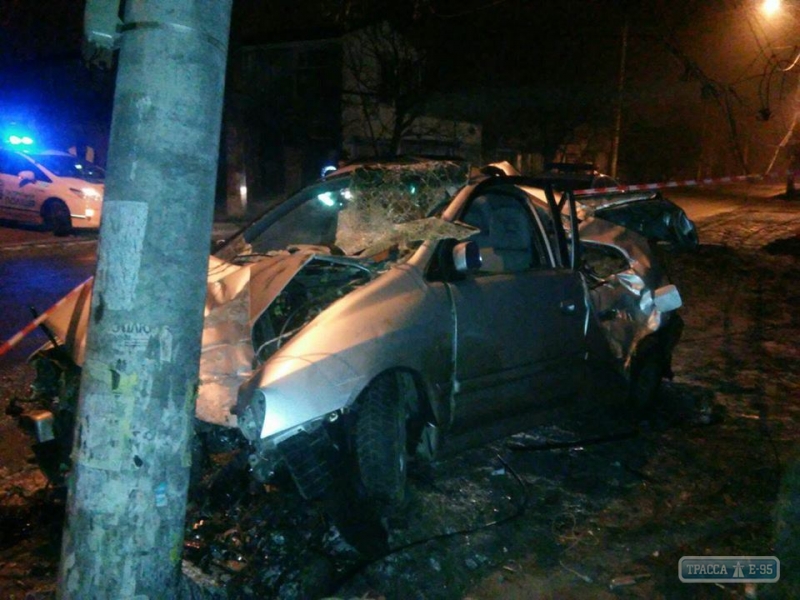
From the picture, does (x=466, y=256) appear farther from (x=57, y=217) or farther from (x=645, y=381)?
(x=57, y=217)

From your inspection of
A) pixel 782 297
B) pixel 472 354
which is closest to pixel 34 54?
pixel 782 297

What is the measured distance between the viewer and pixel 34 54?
25391 millimetres

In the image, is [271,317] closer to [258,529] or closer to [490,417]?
[258,529]

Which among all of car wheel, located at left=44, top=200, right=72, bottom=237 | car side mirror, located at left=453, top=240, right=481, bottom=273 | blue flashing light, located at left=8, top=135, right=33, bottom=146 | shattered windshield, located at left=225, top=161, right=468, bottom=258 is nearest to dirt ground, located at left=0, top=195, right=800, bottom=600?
car side mirror, located at left=453, top=240, right=481, bottom=273

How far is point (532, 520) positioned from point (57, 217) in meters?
13.7

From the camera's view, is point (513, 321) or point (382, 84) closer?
point (513, 321)

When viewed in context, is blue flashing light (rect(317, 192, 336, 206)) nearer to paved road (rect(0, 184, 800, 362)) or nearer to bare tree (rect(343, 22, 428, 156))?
paved road (rect(0, 184, 800, 362))

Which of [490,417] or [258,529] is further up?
[490,417]

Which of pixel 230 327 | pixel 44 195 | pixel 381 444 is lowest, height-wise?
pixel 381 444

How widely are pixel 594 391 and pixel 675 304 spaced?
1.14 meters

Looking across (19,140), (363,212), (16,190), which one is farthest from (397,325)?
Answer: (19,140)

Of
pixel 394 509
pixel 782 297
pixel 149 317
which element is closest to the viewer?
pixel 149 317

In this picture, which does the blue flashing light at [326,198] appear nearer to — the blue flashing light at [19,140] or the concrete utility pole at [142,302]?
the concrete utility pole at [142,302]

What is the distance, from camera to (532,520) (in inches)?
166
